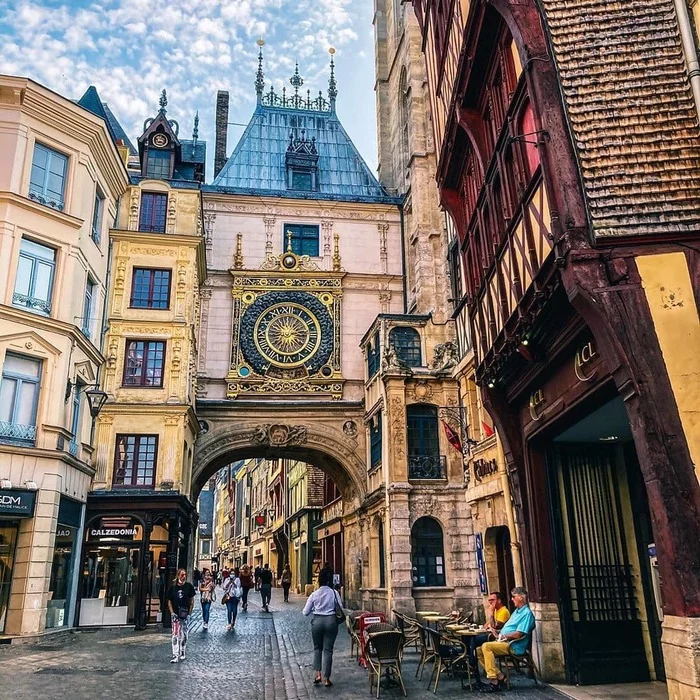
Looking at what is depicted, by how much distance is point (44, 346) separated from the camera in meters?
15.2

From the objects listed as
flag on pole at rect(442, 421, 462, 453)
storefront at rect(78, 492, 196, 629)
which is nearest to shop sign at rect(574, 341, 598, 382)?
flag on pole at rect(442, 421, 462, 453)

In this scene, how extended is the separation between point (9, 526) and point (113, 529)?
3763 millimetres

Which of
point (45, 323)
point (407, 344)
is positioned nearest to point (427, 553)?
point (407, 344)

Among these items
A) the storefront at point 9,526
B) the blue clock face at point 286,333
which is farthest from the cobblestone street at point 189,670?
the blue clock face at point 286,333

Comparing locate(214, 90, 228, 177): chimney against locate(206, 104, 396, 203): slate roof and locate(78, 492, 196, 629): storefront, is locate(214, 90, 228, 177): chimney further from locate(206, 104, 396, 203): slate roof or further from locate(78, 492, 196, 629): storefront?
locate(78, 492, 196, 629): storefront

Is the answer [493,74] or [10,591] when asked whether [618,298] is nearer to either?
[493,74]

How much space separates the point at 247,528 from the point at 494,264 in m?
52.8

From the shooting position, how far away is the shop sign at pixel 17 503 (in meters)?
13.9

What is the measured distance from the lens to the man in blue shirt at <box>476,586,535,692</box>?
7.90m

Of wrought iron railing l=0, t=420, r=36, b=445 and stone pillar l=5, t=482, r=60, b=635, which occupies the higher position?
wrought iron railing l=0, t=420, r=36, b=445

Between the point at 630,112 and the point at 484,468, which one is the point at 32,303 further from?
the point at 630,112

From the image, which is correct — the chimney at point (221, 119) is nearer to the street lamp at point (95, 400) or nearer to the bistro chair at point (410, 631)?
the street lamp at point (95, 400)

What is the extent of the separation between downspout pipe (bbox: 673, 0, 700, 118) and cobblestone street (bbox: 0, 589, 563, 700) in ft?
22.1

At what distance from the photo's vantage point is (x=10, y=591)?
14.0m
